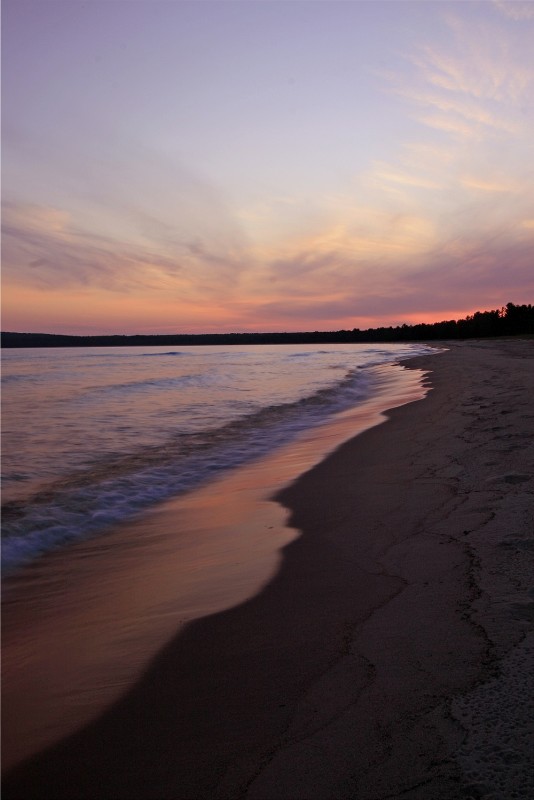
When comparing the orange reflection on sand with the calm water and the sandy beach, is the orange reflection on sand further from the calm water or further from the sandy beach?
the calm water

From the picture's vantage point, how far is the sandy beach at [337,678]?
169cm

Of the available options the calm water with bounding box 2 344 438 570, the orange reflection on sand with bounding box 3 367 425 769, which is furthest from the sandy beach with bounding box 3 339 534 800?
the calm water with bounding box 2 344 438 570

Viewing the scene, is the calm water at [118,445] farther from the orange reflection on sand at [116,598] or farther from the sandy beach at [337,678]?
the sandy beach at [337,678]

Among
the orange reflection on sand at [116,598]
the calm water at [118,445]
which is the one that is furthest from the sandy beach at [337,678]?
the calm water at [118,445]

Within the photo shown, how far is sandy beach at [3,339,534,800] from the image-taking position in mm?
1688

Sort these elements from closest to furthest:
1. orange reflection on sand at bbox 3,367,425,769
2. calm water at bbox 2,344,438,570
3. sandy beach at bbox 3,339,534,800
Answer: sandy beach at bbox 3,339,534,800, orange reflection on sand at bbox 3,367,425,769, calm water at bbox 2,344,438,570

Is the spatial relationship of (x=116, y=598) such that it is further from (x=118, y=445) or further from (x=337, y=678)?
(x=118, y=445)

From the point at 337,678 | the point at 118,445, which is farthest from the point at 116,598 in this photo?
the point at 118,445

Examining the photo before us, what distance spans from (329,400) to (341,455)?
26.2 feet

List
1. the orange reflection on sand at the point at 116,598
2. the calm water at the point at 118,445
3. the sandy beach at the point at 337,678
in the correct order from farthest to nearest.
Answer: the calm water at the point at 118,445, the orange reflection on sand at the point at 116,598, the sandy beach at the point at 337,678

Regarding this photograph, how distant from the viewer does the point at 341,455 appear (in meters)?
7.61

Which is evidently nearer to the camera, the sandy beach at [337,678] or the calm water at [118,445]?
the sandy beach at [337,678]

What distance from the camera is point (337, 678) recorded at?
86.0 inches

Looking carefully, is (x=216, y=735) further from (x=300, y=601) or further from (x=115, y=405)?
(x=115, y=405)
